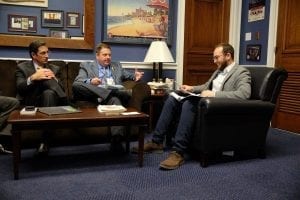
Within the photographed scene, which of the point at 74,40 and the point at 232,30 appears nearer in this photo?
the point at 74,40

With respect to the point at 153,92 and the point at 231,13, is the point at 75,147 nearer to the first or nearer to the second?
the point at 153,92

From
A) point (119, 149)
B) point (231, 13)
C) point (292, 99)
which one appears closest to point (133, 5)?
point (231, 13)

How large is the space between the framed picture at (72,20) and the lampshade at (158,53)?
87 cm

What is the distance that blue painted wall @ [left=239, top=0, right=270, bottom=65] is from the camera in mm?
4254

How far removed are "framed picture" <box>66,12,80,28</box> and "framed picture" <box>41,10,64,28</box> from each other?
0.21ft

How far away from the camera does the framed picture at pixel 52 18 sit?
3734 millimetres

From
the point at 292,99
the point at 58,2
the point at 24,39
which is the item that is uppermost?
the point at 58,2

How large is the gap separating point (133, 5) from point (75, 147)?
186 cm

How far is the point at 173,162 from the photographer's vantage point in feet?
8.27

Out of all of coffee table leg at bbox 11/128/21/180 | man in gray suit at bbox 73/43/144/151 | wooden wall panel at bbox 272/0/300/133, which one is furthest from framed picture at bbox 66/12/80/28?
wooden wall panel at bbox 272/0/300/133

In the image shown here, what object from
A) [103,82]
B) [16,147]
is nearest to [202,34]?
[103,82]

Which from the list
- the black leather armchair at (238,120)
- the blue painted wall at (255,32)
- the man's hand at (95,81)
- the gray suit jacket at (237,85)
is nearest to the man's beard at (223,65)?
the gray suit jacket at (237,85)

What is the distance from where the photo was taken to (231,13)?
4578 mm

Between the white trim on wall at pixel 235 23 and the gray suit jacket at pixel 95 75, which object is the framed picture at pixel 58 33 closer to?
the gray suit jacket at pixel 95 75
